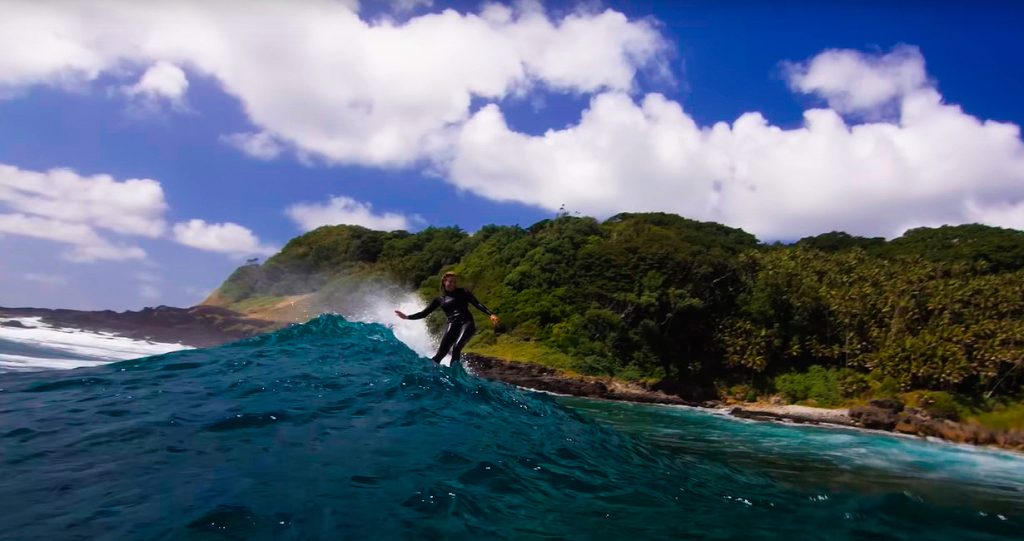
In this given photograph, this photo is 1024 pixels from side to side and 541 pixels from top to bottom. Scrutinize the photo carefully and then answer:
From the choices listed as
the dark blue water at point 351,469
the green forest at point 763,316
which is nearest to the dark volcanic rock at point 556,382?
the green forest at point 763,316

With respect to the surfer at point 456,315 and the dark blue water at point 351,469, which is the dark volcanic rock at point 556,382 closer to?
the surfer at point 456,315

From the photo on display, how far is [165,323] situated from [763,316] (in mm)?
66392

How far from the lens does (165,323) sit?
73.4 meters

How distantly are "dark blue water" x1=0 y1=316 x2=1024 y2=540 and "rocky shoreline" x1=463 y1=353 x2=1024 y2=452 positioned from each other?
35.3 m

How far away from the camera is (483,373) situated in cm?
5425

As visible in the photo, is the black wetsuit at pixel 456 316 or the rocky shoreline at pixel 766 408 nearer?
the black wetsuit at pixel 456 316

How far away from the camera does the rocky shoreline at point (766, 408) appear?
41.2m

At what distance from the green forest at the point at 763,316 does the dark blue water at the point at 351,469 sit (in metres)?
43.4

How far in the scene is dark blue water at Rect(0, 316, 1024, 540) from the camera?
5730 mm

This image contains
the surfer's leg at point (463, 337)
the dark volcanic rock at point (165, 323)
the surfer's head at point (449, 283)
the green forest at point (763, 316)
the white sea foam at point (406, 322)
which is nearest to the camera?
the surfer's head at point (449, 283)

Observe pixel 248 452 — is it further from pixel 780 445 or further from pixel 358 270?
pixel 358 270

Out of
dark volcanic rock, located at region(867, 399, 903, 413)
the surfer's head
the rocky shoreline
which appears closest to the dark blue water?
the surfer's head

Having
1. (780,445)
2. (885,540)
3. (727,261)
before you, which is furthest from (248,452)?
(727,261)

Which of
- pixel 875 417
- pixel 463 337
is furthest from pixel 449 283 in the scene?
pixel 875 417
